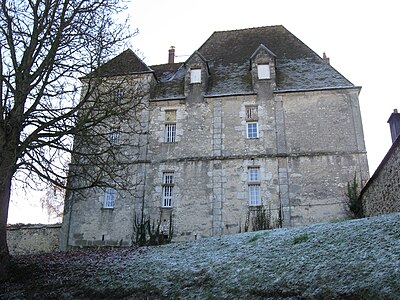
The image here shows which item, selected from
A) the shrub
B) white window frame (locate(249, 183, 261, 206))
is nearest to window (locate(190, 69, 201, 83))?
white window frame (locate(249, 183, 261, 206))

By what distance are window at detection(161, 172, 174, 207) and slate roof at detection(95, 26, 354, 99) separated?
12.2 feet

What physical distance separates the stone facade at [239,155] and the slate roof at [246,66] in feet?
0.29

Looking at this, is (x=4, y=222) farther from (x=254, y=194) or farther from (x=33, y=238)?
(x=254, y=194)

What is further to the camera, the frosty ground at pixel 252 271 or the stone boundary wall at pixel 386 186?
the stone boundary wall at pixel 386 186

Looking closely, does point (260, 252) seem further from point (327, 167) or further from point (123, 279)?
point (327, 167)

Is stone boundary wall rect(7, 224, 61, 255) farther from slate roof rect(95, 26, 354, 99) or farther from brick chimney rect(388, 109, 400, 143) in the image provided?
brick chimney rect(388, 109, 400, 143)

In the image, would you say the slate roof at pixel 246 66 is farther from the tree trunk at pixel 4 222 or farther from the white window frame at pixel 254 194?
the tree trunk at pixel 4 222

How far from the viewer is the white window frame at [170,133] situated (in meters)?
19.3

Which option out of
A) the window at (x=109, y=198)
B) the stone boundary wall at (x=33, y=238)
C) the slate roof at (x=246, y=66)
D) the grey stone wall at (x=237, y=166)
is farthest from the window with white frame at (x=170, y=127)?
the stone boundary wall at (x=33, y=238)

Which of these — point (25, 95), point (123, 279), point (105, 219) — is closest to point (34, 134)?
point (25, 95)

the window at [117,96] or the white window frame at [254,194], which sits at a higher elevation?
the window at [117,96]

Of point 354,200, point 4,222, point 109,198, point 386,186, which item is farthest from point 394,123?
point 4,222

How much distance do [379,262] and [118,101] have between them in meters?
6.30

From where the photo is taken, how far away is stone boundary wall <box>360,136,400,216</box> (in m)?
11.0
